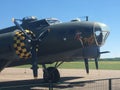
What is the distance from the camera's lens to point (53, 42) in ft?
81.8

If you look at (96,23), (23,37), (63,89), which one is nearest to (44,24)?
(23,37)

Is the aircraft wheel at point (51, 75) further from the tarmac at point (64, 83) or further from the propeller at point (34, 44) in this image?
the propeller at point (34, 44)

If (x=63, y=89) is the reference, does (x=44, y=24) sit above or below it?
above

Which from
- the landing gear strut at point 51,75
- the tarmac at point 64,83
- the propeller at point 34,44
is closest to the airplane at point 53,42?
the propeller at point 34,44

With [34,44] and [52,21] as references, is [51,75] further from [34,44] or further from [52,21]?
[52,21]

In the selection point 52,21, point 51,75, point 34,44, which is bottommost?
point 51,75

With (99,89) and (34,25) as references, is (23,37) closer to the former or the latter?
(34,25)

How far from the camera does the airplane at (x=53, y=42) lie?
24078mm

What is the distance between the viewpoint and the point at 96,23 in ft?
80.3

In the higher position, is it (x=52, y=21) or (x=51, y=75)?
(x=52, y=21)

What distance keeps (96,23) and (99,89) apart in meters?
6.12

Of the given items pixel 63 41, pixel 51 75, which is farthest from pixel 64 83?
pixel 51 75

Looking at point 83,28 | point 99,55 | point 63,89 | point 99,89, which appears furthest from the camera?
point 99,55

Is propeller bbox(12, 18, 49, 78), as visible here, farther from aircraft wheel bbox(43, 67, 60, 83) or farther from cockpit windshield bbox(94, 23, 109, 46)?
cockpit windshield bbox(94, 23, 109, 46)
